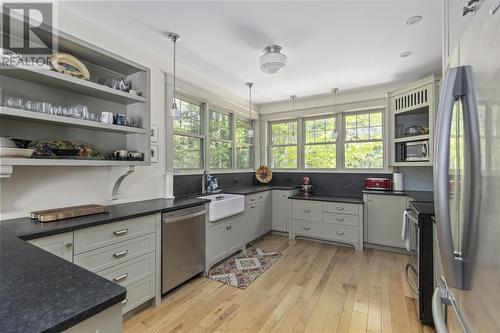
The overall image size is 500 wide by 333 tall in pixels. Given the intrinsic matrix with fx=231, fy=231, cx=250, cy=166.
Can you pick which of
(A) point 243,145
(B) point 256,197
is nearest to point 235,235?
(B) point 256,197

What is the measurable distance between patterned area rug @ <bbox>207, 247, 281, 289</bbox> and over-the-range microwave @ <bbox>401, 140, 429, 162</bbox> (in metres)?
2.28

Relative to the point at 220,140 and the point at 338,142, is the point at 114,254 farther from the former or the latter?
the point at 338,142

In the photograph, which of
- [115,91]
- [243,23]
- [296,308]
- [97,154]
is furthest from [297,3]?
[296,308]

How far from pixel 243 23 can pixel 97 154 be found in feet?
5.73

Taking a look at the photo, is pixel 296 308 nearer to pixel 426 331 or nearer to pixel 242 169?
pixel 426 331

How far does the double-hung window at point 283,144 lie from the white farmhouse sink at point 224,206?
1808 mm

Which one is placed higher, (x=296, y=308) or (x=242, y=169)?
(x=242, y=169)

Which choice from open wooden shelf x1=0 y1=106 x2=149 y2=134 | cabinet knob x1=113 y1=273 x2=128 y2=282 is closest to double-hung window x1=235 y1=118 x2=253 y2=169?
open wooden shelf x1=0 y1=106 x2=149 y2=134

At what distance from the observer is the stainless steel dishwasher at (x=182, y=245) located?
6.98 ft

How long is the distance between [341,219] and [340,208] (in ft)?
0.55

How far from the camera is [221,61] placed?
2.85 m

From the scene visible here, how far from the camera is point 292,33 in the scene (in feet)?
7.32

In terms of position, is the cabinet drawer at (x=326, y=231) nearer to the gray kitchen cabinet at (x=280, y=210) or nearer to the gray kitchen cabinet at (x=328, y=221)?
the gray kitchen cabinet at (x=328, y=221)

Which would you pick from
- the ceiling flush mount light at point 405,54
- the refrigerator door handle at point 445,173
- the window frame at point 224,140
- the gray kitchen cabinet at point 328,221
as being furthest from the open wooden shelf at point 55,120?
the ceiling flush mount light at point 405,54
